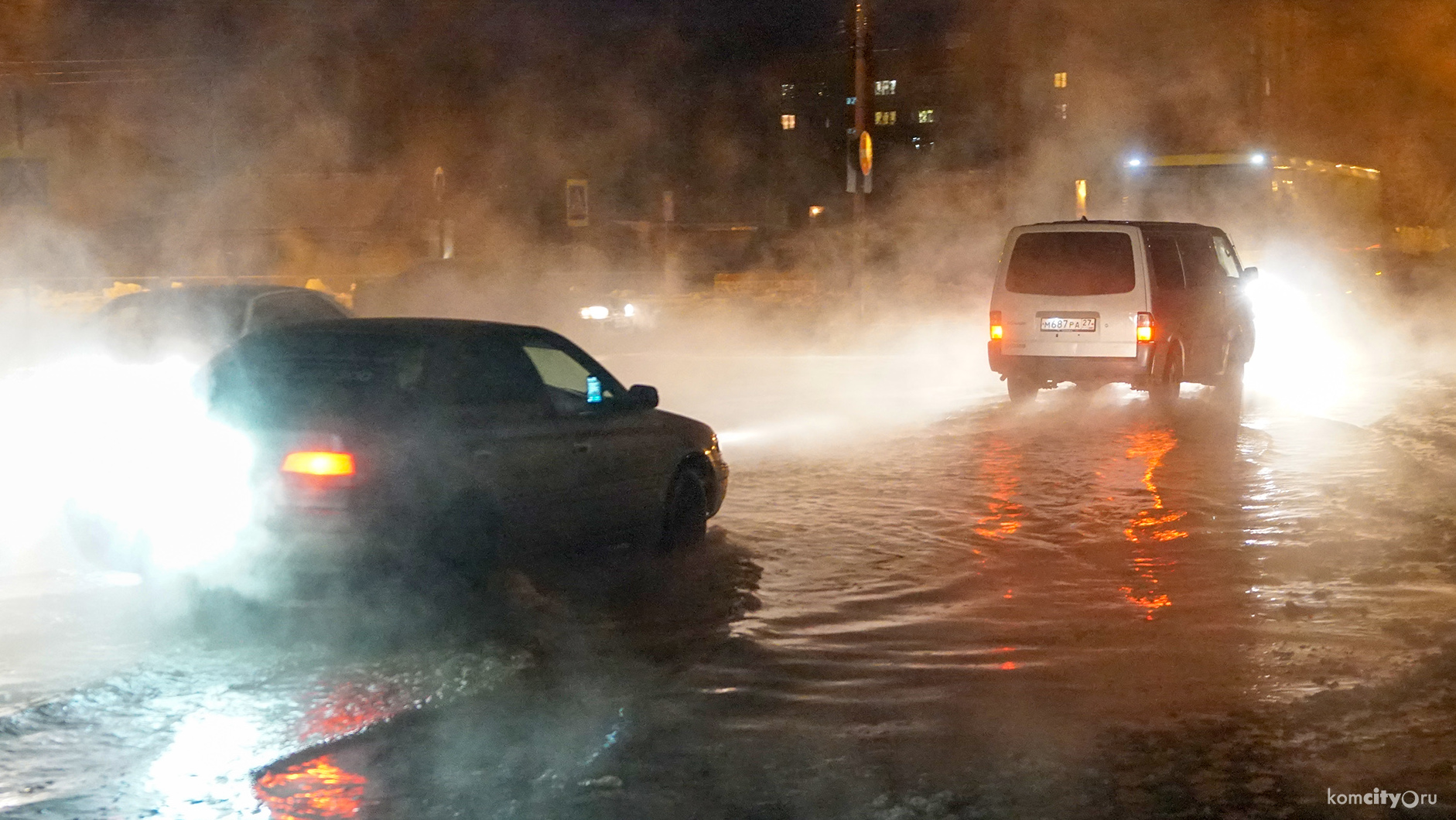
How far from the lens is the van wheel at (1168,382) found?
50.8ft

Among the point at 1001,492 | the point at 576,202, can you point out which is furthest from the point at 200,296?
the point at 576,202

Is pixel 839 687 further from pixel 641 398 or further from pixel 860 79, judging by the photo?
pixel 860 79

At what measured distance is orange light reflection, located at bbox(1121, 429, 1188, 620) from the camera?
7.18m

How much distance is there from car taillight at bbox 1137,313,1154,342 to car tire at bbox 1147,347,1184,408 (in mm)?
348

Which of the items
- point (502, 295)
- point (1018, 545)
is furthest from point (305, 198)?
point (1018, 545)

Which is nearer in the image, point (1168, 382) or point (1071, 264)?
point (1071, 264)

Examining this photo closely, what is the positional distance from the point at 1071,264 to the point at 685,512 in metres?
8.23

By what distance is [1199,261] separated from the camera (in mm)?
16375

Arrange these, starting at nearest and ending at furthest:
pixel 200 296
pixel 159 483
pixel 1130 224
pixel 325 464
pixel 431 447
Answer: pixel 325 464, pixel 431 447, pixel 159 483, pixel 200 296, pixel 1130 224

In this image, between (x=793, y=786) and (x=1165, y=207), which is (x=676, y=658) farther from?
(x=1165, y=207)

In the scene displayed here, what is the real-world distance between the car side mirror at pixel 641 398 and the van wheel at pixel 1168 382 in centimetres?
869

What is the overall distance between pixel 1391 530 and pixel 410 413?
220 inches

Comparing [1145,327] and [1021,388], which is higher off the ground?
[1145,327]

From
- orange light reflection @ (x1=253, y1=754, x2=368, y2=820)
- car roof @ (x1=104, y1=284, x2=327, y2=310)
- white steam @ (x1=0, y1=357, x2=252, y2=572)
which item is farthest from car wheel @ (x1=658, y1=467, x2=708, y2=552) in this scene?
car roof @ (x1=104, y1=284, x2=327, y2=310)
